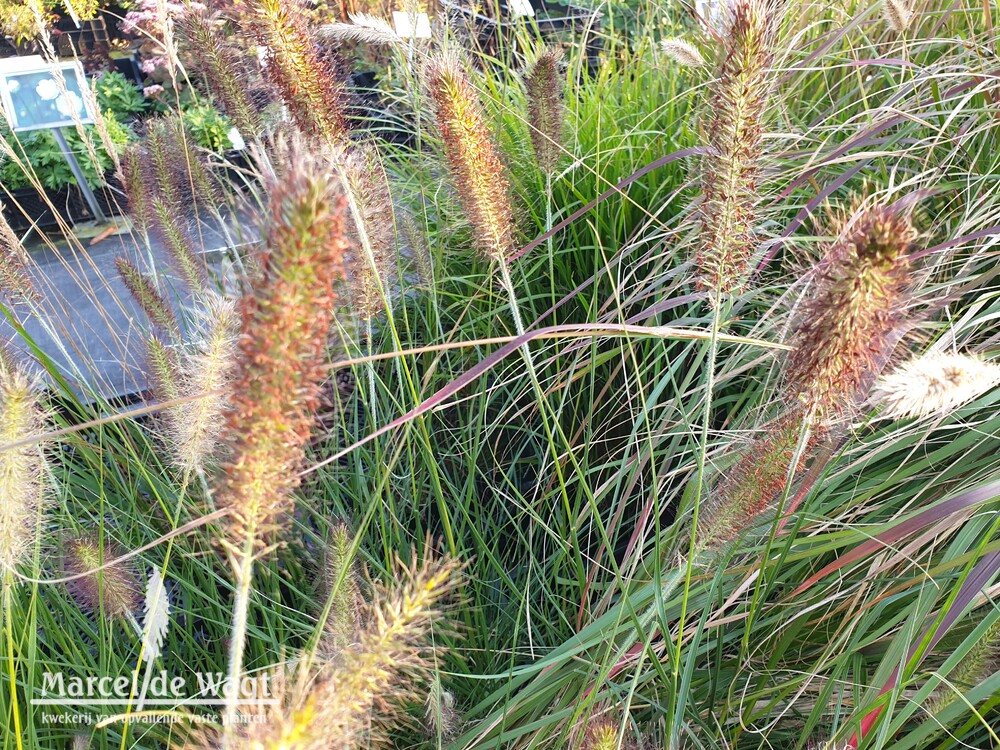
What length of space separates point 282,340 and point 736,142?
78cm

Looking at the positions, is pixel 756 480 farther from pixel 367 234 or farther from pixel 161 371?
pixel 161 371

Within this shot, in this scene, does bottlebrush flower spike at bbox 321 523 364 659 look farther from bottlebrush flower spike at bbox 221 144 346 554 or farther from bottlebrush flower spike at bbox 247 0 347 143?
bottlebrush flower spike at bbox 247 0 347 143

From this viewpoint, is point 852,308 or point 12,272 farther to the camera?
point 12,272

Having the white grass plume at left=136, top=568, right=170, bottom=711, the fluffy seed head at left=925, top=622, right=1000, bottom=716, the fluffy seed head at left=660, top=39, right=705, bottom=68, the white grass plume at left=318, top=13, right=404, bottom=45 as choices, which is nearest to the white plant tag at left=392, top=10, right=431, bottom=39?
the white grass plume at left=318, top=13, right=404, bottom=45

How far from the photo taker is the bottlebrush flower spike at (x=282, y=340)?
583 mm

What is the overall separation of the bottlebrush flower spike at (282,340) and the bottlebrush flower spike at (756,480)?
69 cm

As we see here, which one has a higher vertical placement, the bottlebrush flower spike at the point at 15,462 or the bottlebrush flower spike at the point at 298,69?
the bottlebrush flower spike at the point at 298,69

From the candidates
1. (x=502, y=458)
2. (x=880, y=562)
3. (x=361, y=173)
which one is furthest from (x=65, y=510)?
(x=880, y=562)

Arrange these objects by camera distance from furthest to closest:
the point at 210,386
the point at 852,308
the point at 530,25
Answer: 1. the point at 530,25
2. the point at 210,386
3. the point at 852,308

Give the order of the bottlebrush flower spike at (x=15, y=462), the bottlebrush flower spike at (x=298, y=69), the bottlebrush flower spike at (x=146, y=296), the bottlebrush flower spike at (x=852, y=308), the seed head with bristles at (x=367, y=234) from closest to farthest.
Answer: the bottlebrush flower spike at (x=852, y=308) < the bottlebrush flower spike at (x=15, y=462) < the bottlebrush flower spike at (x=298, y=69) < the seed head with bristles at (x=367, y=234) < the bottlebrush flower spike at (x=146, y=296)

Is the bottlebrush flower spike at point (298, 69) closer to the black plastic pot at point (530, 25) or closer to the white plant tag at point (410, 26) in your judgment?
the white plant tag at point (410, 26)

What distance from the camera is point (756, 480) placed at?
3.67 feet

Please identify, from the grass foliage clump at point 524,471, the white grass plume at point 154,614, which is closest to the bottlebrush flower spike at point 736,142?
the grass foliage clump at point 524,471

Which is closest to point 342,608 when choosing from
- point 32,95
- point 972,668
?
point 972,668
